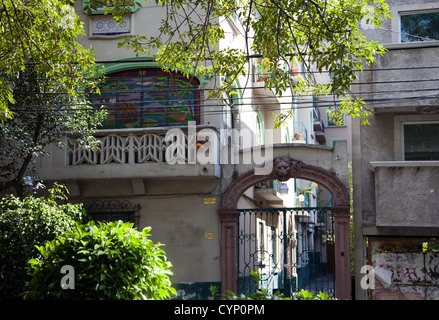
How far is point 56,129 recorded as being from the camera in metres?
14.6

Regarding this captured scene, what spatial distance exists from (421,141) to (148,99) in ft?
24.4

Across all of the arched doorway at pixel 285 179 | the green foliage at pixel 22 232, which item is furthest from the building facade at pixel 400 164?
the green foliage at pixel 22 232

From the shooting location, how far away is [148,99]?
17.2m

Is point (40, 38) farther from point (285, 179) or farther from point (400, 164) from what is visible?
point (400, 164)

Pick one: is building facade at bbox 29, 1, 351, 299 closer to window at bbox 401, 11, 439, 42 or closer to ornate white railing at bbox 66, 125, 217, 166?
ornate white railing at bbox 66, 125, 217, 166

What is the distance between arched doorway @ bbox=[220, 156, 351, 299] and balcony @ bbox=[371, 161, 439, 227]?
105 centimetres

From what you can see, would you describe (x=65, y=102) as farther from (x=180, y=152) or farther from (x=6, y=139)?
(x=180, y=152)

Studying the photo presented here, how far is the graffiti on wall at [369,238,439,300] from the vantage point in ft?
45.6

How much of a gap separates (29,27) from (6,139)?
12.7ft

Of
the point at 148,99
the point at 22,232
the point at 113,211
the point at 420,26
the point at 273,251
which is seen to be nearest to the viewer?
the point at 22,232

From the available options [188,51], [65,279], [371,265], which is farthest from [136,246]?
[371,265]

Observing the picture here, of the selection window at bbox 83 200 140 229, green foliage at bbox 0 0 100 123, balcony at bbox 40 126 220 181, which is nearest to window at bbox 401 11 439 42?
balcony at bbox 40 126 220 181

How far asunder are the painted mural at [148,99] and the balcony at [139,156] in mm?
1134

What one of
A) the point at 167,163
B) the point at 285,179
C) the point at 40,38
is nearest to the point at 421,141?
the point at 285,179
